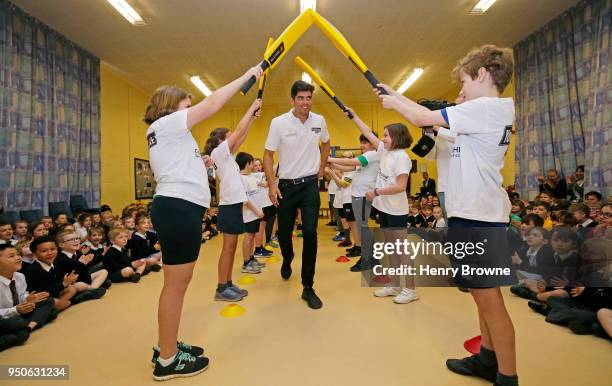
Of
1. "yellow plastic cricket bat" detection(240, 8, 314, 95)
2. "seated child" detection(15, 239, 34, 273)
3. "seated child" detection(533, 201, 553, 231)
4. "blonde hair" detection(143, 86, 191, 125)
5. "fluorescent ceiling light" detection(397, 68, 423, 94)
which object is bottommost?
"seated child" detection(15, 239, 34, 273)

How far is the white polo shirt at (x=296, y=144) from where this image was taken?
10.2ft

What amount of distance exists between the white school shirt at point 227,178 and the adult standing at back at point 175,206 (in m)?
1.38

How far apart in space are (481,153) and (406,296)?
1787mm

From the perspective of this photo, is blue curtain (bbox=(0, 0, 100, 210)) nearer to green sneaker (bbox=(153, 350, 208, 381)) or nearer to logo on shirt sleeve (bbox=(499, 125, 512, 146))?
green sneaker (bbox=(153, 350, 208, 381))

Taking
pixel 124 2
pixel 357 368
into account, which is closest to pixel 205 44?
pixel 124 2

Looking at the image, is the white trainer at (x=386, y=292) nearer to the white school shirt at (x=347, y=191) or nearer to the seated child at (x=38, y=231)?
the white school shirt at (x=347, y=191)

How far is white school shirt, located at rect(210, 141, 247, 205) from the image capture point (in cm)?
325

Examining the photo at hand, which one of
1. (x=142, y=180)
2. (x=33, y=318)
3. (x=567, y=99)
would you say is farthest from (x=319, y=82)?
(x=142, y=180)

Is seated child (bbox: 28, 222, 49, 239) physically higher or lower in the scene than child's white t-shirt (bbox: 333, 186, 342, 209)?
lower

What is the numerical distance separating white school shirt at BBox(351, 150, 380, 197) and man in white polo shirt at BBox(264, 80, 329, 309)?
1.20 metres

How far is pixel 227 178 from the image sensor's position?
329 centimetres

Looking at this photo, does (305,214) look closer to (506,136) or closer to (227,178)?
(227,178)

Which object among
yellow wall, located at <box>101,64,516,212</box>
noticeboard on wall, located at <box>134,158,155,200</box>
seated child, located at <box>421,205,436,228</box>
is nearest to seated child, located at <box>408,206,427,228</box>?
seated child, located at <box>421,205,436,228</box>

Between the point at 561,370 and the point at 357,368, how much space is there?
43.4 inches
